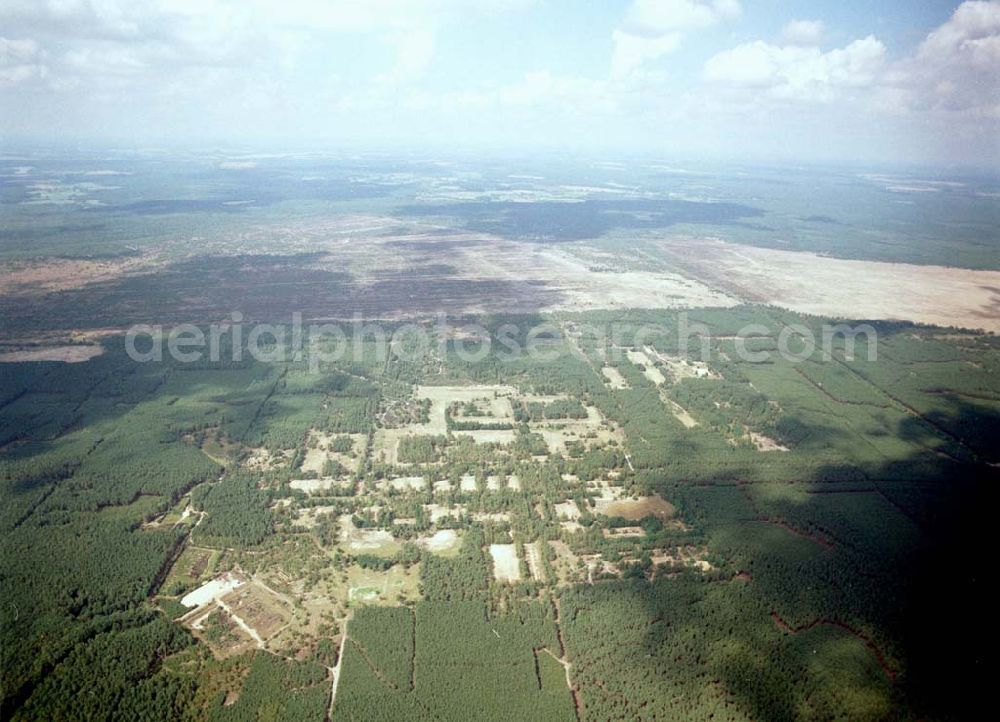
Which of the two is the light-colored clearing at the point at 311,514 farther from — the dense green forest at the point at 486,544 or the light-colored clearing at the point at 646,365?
the light-colored clearing at the point at 646,365

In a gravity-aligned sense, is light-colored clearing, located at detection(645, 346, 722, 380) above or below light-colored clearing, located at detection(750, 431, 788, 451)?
above

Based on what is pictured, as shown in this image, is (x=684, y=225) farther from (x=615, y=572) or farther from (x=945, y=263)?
(x=615, y=572)

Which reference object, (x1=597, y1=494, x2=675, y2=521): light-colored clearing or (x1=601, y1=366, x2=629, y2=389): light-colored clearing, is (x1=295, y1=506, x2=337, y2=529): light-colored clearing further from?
(x1=601, y1=366, x2=629, y2=389): light-colored clearing

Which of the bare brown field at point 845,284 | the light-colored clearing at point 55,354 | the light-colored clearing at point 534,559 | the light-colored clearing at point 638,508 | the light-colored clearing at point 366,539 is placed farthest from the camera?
the bare brown field at point 845,284

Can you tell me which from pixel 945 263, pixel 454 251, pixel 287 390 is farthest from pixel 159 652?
pixel 945 263

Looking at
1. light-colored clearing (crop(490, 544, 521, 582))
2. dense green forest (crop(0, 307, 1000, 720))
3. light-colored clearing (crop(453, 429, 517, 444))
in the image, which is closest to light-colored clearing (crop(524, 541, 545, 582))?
dense green forest (crop(0, 307, 1000, 720))

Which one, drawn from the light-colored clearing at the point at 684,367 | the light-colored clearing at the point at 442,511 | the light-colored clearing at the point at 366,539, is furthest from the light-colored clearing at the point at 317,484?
the light-colored clearing at the point at 684,367

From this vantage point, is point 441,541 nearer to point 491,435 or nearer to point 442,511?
point 442,511
